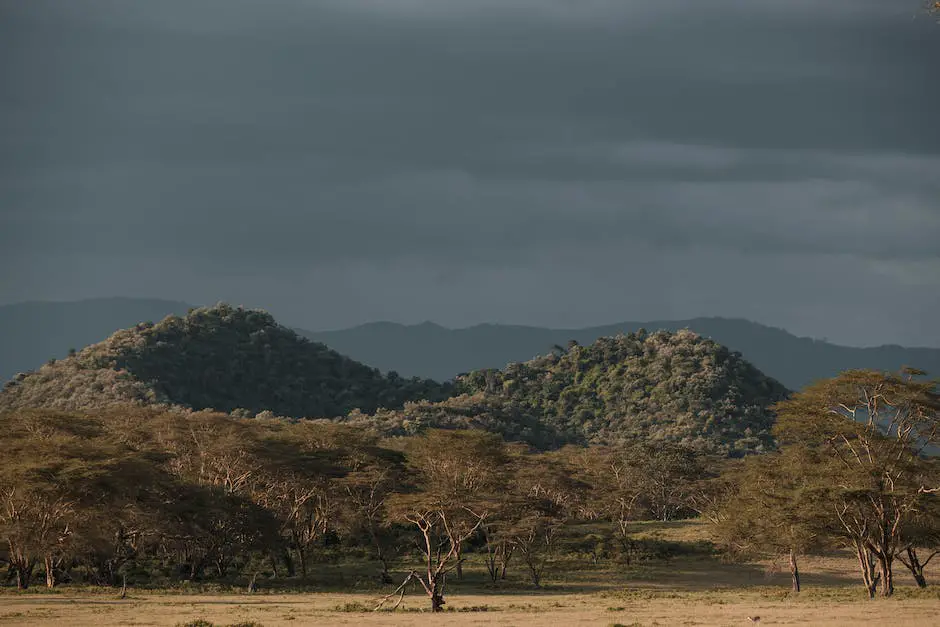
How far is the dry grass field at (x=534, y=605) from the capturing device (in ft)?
138

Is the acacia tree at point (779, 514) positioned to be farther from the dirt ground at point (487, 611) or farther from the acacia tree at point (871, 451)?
the dirt ground at point (487, 611)

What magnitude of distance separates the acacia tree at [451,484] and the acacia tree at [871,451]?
48.1ft

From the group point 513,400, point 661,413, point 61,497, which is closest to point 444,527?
point 61,497

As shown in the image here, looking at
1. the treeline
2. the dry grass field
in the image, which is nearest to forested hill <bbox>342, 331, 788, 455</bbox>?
the treeline

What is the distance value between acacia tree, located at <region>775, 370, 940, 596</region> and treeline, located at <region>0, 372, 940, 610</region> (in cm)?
10

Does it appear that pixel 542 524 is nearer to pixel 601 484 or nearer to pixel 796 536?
pixel 796 536

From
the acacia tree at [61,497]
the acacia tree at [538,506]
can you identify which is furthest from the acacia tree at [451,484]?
the acacia tree at [61,497]

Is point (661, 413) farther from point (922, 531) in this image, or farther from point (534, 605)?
point (534, 605)

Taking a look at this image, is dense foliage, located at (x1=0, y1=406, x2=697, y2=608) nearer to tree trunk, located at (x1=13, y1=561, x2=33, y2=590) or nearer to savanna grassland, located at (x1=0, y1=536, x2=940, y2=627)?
tree trunk, located at (x1=13, y1=561, x2=33, y2=590)

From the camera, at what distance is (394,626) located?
41750mm

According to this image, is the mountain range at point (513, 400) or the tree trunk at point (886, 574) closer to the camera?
the tree trunk at point (886, 574)

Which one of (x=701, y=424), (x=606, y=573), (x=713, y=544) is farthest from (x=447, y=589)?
(x=701, y=424)

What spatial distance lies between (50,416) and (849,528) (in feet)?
158

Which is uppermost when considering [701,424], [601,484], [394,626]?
[701,424]
